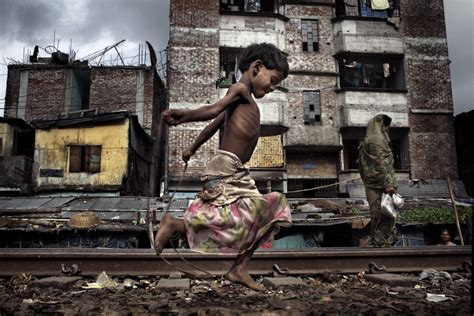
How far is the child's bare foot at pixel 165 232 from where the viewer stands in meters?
2.69

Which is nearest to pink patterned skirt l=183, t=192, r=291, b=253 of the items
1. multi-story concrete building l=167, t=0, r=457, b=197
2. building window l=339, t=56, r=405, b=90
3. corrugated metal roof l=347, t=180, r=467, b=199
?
multi-story concrete building l=167, t=0, r=457, b=197

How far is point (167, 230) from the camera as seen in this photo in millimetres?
2717

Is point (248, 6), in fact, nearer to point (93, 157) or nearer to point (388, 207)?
point (93, 157)

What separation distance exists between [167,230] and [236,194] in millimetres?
582

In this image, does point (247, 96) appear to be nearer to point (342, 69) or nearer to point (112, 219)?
point (112, 219)

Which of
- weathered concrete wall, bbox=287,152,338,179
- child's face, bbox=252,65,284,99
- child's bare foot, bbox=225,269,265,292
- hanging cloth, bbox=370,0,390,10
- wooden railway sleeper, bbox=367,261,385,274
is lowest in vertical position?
wooden railway sleeper, bbox=367,261,385,274

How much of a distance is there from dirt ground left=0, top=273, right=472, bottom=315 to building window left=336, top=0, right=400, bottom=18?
2131cm

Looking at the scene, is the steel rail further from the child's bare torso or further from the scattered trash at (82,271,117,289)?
the child's bare torso

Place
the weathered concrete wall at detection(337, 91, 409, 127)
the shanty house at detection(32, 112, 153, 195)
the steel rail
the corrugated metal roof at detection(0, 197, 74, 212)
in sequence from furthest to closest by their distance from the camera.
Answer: the weathered concrete wall at detection(337, 91, 409, 127), the shanty house at detection(32, 112, 153, 195), the corrugated metal roof at detection(0, 197, 74, 212), the steel rail

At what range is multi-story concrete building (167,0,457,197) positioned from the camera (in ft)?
65.6

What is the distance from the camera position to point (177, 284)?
11.9 feet

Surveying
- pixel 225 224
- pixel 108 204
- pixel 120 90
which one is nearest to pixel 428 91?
pixel 108 204

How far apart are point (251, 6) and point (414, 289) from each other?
20.4 m

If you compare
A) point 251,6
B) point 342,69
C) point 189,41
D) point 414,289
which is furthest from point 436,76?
point 414,289
